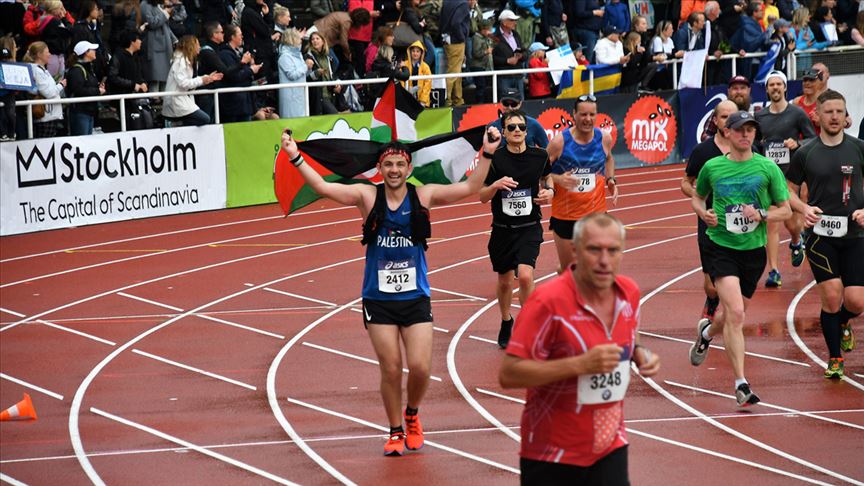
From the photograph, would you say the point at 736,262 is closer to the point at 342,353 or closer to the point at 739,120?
the point at 739,120

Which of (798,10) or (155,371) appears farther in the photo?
(798,10)

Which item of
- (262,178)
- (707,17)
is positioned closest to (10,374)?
(262,178)

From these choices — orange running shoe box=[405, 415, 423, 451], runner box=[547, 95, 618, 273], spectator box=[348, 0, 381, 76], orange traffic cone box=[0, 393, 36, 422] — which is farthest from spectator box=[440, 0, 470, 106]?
orange traffic cone box=[0, 393, 36, 422]

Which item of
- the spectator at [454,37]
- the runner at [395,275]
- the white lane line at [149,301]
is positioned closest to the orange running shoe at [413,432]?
the runner at [395,275]

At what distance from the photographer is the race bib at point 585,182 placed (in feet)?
37.9

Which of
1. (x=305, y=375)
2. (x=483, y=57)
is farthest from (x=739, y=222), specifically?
(x=483, y=57)

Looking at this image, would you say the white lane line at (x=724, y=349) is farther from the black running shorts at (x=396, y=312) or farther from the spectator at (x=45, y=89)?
the spectator at (x=45, y=89)

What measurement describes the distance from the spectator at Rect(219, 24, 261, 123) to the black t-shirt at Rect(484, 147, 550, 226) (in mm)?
8413

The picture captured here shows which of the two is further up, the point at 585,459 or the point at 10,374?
the point at 585,459

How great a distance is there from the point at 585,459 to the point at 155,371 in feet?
20.5

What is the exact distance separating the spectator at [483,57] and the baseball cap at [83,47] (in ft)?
22.2

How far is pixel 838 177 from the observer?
31.8 feet

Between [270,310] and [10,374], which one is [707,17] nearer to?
[270,310]

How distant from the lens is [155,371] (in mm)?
10844
